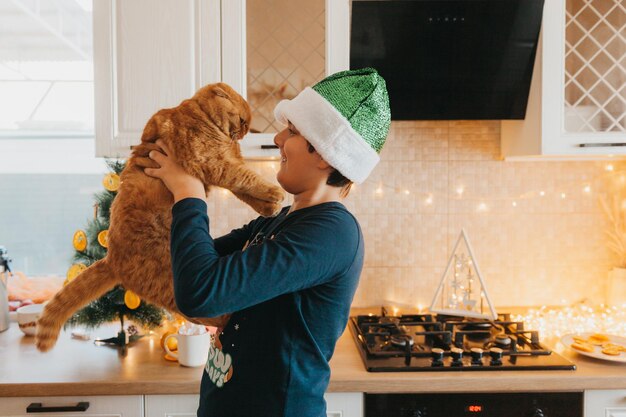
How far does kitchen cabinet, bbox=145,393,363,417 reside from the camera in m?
1.35

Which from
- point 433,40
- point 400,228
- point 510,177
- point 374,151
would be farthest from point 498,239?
point 374,151

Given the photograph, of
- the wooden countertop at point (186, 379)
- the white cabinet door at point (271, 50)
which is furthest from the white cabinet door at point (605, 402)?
the white cabinet door at point (271, 50)

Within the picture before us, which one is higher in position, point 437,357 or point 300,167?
point 300,167

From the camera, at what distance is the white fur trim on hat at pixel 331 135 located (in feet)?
2.90

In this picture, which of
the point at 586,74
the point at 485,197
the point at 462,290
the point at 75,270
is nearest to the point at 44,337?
the point at 75,270

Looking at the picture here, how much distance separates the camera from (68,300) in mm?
924

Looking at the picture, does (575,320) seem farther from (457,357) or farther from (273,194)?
(273,194)

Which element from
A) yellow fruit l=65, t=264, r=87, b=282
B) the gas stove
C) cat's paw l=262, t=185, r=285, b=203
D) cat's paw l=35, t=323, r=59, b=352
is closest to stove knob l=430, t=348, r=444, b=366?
the gas stove

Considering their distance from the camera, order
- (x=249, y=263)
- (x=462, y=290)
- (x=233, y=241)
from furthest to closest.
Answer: (x=462, y=290)
(x=233, y=241)
(x=249, y=263)

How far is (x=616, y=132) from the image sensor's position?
1.65 m

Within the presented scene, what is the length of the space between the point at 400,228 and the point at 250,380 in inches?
47.7

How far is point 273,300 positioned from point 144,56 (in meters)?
1.07

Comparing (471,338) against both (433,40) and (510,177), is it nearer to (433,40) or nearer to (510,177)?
(510,177)

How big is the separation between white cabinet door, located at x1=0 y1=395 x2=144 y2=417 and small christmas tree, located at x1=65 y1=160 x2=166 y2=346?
260 mm
